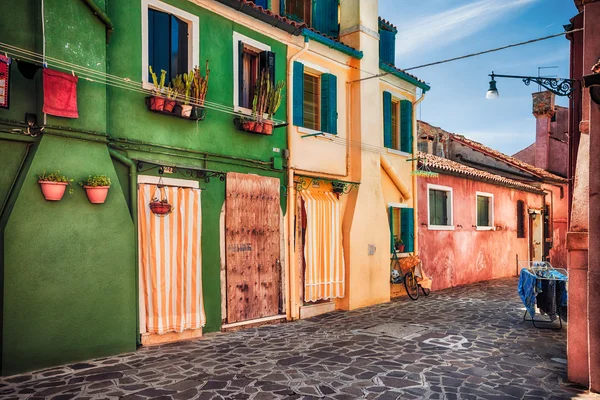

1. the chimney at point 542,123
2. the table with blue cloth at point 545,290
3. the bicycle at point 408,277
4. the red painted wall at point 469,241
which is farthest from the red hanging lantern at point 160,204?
the chimney at point 542,123

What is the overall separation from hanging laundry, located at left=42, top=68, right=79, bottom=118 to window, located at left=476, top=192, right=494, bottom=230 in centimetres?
1525

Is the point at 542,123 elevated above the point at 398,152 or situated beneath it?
elevated above

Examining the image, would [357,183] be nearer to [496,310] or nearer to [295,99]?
[295,99]

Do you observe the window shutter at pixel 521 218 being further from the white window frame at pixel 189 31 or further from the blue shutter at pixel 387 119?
the white window frame at pixel 189 31

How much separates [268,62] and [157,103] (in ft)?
9.50

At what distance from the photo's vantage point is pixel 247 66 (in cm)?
971

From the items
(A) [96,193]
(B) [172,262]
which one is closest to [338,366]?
(B) [172,262]

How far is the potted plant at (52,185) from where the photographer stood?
611cm

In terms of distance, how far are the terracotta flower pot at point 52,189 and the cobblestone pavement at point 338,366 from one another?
2293 mm

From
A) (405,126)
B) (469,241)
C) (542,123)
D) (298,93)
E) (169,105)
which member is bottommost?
(469,241)

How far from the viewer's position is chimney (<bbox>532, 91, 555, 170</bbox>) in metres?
25.9

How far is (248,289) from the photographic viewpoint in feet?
30.2

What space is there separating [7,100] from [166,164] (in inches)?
98.1

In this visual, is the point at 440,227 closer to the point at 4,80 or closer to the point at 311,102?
the point at 311,102
